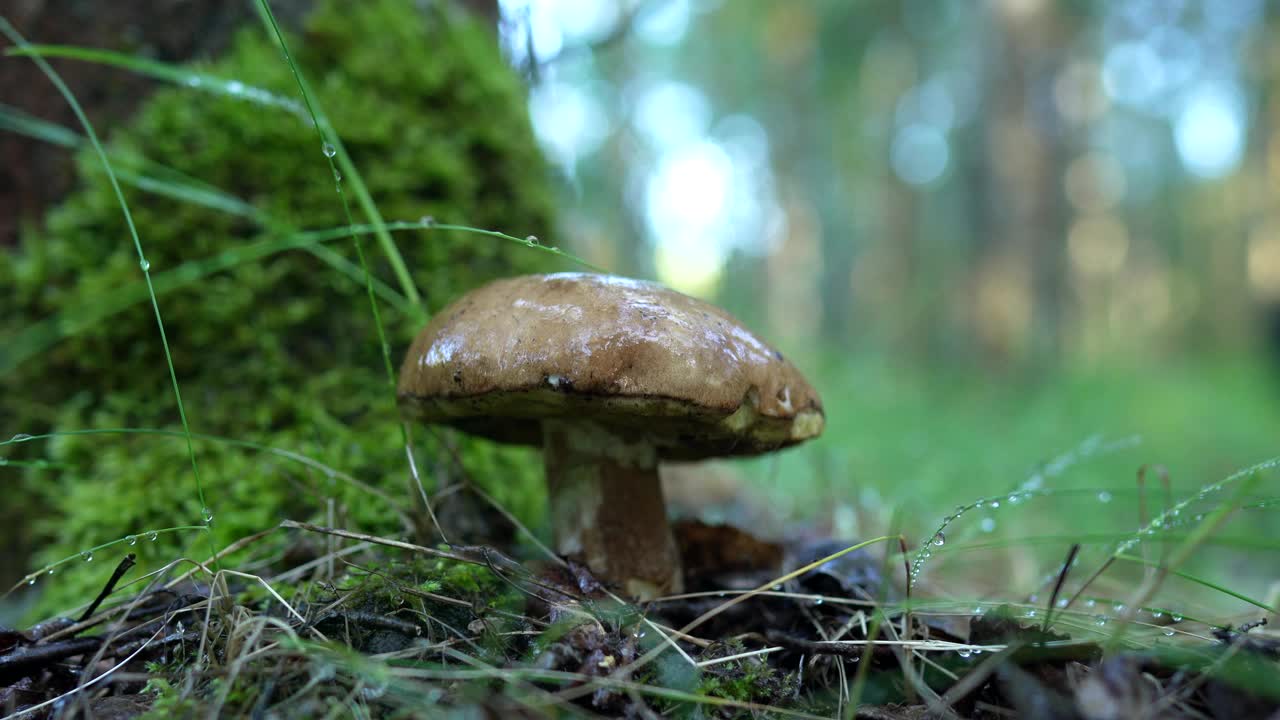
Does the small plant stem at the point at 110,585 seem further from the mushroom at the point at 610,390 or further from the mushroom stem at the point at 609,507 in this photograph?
the mushroom stem at the point at 609,507

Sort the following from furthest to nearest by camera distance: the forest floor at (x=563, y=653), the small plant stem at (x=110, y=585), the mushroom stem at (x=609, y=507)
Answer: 1. the mushroom stem at (x=609, y=507)
2. the small plant stem at (x=110, y=585)
3. the forest floor at (x=563, y=653)

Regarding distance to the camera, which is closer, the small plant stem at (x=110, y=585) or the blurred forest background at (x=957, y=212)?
the small plant stem at (x=110, y=585)

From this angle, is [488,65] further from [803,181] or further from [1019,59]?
[803,181]

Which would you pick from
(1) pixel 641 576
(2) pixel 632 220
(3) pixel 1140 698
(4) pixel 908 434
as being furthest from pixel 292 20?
(2) pixel 632 220

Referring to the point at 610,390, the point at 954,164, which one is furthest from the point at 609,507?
the point at 954,164

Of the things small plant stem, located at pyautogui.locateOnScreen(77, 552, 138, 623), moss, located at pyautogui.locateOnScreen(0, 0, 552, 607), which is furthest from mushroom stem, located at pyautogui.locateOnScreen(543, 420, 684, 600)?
small plant stem, located at pyautogui.locateOnScreen(77, 552, 138, 623)

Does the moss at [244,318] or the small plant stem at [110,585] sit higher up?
the moss at [244,318]

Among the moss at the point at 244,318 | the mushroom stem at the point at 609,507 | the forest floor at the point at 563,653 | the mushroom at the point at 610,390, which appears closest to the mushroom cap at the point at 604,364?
the mushroom at the point at 610,390
